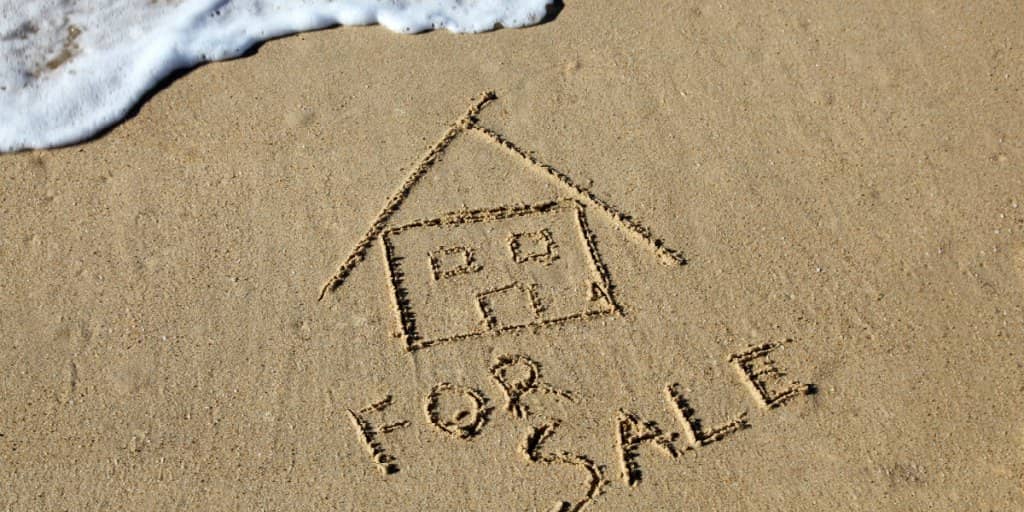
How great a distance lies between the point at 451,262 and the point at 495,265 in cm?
16

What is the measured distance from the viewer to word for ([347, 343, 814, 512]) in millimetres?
3025

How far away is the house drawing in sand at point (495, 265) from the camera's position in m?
3.38

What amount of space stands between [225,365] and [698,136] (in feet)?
6.55

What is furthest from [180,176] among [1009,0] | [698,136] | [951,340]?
[1009,0]

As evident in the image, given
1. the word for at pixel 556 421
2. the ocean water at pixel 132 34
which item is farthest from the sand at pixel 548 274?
the ocean water at pixel 132 34

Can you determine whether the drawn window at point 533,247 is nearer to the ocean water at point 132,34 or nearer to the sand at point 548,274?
the sand at point 548,274

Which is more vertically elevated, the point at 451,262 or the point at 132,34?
the point at 132,34

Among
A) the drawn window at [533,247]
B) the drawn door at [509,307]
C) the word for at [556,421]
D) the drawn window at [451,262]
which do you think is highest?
the drawn window at [451,262]

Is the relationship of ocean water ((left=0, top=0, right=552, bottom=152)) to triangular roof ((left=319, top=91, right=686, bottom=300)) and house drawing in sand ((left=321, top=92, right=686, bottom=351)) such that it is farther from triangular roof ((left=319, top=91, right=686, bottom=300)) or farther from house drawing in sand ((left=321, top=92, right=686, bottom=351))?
house drawing in sand ((left=321, top=92, right=686, bottom=351))

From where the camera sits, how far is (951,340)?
3.29m

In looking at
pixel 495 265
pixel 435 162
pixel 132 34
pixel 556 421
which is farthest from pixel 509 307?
pixel 132 34

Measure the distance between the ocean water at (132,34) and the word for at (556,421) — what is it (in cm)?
183

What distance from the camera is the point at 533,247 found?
357 centimetres

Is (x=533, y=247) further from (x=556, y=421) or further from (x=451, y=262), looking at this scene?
(x=556, y=421)
